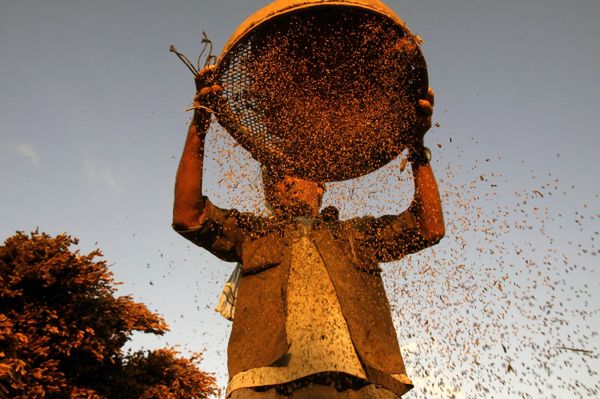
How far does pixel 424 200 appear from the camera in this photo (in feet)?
9.10

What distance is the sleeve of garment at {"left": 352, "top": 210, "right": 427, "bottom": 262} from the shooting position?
9.18ft

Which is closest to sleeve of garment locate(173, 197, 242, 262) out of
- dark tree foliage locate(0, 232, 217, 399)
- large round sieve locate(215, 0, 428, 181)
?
large round sieve locate(215, 0, 428, 181)

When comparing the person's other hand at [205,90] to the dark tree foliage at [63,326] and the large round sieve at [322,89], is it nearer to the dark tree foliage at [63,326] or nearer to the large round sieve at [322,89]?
the large round sieve at [322,89]

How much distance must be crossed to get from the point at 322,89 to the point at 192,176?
92cm

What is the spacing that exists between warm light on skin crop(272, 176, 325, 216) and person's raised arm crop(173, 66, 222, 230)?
1.77 feet

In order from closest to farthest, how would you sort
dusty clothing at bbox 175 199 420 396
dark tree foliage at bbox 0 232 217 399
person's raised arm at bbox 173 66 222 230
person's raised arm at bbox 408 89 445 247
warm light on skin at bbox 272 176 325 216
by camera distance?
1. dusty clothing at bbox 175 199 420 396
2. person's raised arm at bbox 173 66 222 230
3. person's raised arm at bbox 408 89 445 247
4. warm light on skin at bbox 272 176 325 216
5. dark tree foliage at bbox 0 232 217 399

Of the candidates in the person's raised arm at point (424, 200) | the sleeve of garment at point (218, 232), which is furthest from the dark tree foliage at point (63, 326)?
the person's raised arm at point (424, 200)

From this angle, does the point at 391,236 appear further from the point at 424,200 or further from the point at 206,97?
the point at 206,97

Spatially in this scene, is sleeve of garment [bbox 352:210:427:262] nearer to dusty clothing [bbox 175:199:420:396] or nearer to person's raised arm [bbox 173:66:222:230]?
dusty clothing [bbox 175:199:420:396]

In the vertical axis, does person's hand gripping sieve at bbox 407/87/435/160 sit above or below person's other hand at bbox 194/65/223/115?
below

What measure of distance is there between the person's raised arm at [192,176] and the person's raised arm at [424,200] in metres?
1.21

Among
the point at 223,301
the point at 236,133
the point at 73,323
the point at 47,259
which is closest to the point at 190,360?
the point at 73,323

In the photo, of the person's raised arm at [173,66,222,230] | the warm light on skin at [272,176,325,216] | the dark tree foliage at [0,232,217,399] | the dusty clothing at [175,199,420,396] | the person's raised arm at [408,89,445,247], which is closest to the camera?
the dusty clothing at [175,199,420,396]

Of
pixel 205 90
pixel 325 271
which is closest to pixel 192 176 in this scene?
pixel 205 90
